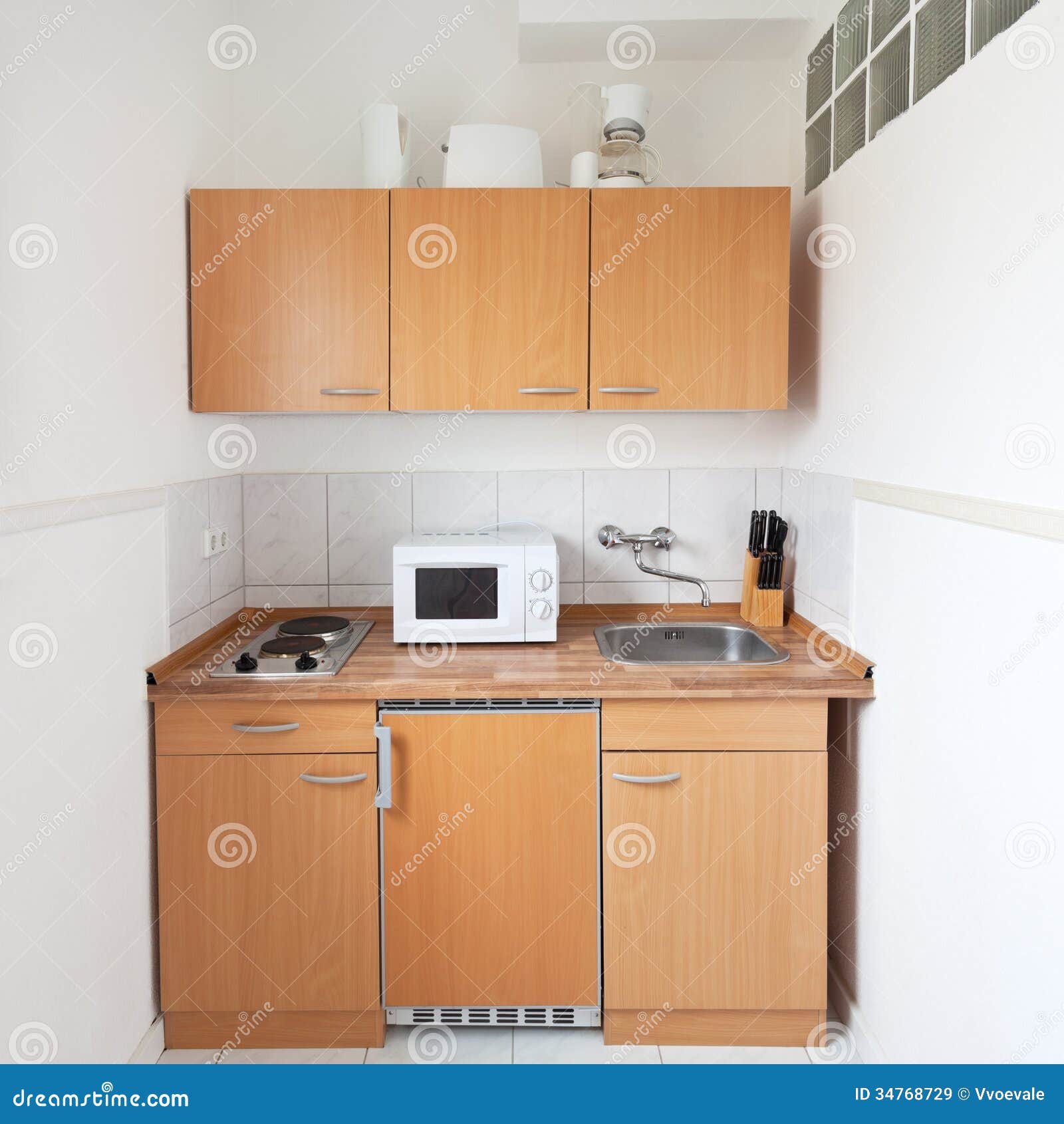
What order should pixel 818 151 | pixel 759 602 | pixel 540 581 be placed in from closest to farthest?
pixel 540 581 < pixel 818 151 < pixel 759 602

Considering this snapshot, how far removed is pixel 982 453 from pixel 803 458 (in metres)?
1.00

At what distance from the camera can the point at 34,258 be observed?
5.00ft

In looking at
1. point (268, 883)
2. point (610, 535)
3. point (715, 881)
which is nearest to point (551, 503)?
point (610, 535)

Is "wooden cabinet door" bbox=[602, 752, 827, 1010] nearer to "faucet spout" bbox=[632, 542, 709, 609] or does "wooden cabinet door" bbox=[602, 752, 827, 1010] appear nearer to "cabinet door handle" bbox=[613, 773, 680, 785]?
"cabinet door handle" bbox=[613, 773, 680, 785]

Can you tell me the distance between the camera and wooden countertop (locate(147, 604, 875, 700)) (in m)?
1.97

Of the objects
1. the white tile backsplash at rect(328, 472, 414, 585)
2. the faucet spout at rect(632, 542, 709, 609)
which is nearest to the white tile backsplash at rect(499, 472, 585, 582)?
the faucet spout at rect(632, 542, 709, 609)

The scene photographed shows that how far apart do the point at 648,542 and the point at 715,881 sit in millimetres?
999

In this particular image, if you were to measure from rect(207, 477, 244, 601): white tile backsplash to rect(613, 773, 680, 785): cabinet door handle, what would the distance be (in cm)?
119

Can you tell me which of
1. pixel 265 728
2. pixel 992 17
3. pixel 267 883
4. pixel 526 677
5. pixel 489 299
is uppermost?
pixel 992 17

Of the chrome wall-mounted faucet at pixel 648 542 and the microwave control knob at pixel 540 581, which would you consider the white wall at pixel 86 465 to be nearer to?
the microwave control knob at pixel 540 581

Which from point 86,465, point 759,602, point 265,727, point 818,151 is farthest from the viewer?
point 759,602

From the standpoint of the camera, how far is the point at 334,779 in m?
2.00

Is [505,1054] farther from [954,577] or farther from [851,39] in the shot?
[851,39]
